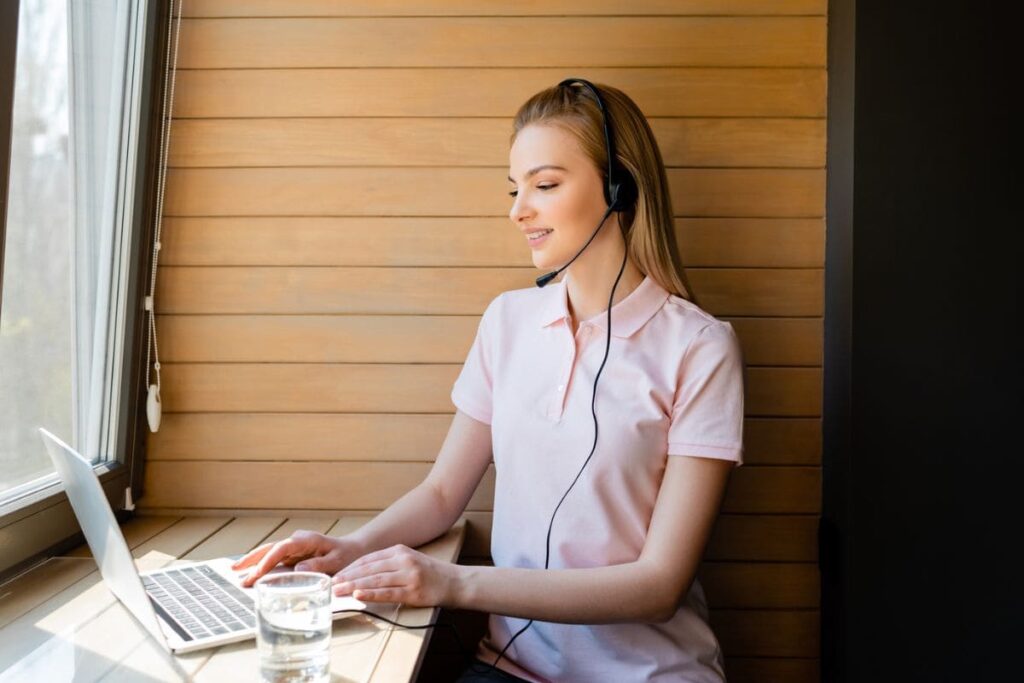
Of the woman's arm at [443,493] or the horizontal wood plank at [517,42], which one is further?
the horizontal wood plank at [517,42]

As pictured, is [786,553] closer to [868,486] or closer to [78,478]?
[868,486]

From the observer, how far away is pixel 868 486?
1789 mm

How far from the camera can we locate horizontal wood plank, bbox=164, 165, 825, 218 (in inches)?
77.8

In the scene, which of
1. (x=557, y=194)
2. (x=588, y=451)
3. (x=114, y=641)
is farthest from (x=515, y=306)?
(x=114, y=641)

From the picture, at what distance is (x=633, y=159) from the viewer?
5.47 feet

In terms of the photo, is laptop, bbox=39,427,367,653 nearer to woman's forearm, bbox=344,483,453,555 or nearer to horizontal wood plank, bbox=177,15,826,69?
woman's forearm, bbox=344,483,453,555

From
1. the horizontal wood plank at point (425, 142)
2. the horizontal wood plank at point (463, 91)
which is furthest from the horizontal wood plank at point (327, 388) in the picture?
the horizontal wood plank at point (463, 91)

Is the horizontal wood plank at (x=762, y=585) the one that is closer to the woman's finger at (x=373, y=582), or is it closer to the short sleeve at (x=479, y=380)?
the short sleeve at (x=479, y=380)

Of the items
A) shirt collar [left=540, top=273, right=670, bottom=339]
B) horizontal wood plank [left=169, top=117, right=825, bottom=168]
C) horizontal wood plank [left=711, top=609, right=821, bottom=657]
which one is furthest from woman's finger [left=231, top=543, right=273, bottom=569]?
horizontal wood plank [left=711, top=609, right=821, bottom=657]

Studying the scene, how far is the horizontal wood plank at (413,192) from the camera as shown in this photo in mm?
1976

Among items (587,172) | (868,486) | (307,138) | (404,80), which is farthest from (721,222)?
(307,138)

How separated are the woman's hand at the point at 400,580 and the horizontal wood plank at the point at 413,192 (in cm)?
86

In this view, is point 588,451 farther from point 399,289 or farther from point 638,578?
point 399,289

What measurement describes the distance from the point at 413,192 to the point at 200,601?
0.97 metres
